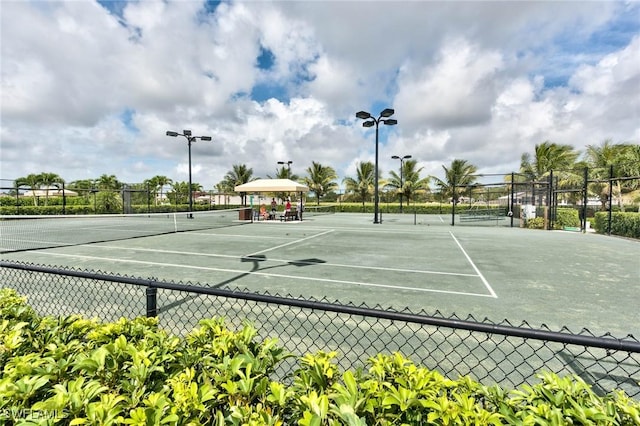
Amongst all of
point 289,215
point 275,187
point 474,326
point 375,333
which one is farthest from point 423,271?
point 289,215

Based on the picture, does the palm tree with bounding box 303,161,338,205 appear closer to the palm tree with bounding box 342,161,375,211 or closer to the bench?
the palm tree with bounding box 342,161,375,211

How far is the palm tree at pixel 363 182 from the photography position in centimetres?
4378

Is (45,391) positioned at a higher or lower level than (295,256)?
higher

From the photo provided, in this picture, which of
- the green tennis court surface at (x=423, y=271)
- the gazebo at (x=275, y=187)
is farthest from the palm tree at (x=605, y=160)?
the gazebo at (x=275, y=187)

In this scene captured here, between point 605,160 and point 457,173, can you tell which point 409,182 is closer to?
point 457,173

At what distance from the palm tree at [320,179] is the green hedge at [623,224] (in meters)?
33.8

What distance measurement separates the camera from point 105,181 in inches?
2100

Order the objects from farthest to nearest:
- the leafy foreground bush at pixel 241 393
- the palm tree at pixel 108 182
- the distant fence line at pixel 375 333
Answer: the palm tree at pixel 108 182, the distant fence line at pixel 375 333, the leafy foreground bush at pixel 241 393

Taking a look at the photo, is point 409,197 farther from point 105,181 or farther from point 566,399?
point 105,181

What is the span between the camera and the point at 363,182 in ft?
144

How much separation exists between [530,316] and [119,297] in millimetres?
6911

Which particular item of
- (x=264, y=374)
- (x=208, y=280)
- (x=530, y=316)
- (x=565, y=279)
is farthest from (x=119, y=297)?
(x=565, y=279)

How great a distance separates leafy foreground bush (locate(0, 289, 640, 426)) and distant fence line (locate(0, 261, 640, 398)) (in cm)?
32

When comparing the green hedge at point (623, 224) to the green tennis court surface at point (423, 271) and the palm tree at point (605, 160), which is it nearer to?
the green tennis court surface at point (423, 271)
